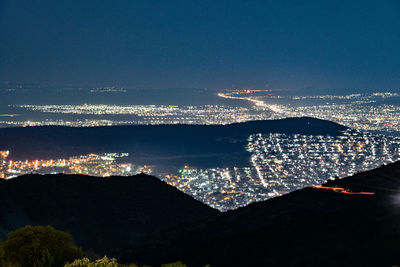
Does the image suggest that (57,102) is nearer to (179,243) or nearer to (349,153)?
(349,153)

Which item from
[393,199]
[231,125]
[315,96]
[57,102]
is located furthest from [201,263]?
[315,96]

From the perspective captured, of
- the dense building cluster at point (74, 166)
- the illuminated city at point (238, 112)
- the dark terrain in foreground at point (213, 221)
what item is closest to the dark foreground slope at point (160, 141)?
the dense building cluster at point (74, 166)

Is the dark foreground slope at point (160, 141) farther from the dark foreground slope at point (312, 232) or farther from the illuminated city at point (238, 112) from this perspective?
the dark foreground slope at point (312, 232)

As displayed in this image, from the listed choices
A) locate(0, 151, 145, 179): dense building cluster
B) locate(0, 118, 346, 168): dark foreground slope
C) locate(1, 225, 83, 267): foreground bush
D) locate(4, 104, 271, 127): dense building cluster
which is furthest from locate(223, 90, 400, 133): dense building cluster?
locate(1, 225, 83, 267): foreground bush

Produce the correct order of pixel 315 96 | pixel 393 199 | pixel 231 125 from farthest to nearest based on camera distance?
pixel 315 96 → pixel 231 125 → pixel 393 199

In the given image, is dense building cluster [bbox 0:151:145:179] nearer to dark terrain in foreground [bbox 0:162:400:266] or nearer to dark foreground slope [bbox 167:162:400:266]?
dark terrain in foreground [bbox 0:162:400:266]

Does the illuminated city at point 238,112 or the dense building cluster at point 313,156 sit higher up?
the illuminated city at point 238,112

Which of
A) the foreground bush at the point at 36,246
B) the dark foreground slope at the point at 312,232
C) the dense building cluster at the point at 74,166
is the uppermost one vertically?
the foreground bush at the point at 36,246
